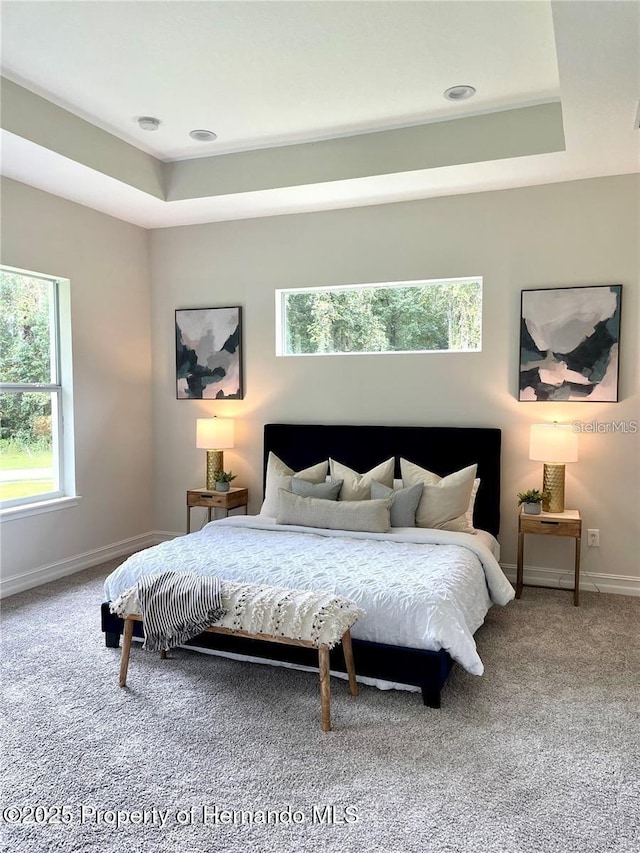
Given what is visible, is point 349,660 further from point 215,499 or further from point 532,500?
point 215,499

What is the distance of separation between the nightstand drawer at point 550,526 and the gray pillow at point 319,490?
1.26 metres

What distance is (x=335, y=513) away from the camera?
3.96 meters

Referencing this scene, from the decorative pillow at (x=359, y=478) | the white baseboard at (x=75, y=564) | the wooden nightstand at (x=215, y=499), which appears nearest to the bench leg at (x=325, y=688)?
the decorative pillow at (x=359, y=478)

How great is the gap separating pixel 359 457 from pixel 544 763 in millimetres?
2673

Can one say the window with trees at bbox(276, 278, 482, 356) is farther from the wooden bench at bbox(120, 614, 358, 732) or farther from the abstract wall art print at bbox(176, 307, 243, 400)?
the wooden bench at bbox(120, 614, 358, 732)

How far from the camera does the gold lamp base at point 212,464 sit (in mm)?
5102

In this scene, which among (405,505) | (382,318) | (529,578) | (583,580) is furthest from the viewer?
(382,318)

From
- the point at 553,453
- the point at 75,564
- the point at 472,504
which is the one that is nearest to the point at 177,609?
the point at 472,504

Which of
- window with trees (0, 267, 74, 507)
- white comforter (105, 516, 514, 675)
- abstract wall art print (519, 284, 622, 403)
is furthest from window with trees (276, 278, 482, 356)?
window with trees (0, 267, 74, 507)

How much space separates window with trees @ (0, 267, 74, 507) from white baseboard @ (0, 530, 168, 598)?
51cm

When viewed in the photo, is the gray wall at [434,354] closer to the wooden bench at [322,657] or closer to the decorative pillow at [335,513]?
the decorative pillow at [335,513]

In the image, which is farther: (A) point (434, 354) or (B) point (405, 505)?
(A) point (434, 354)

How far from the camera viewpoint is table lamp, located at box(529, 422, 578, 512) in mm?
4008

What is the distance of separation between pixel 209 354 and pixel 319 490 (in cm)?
182
